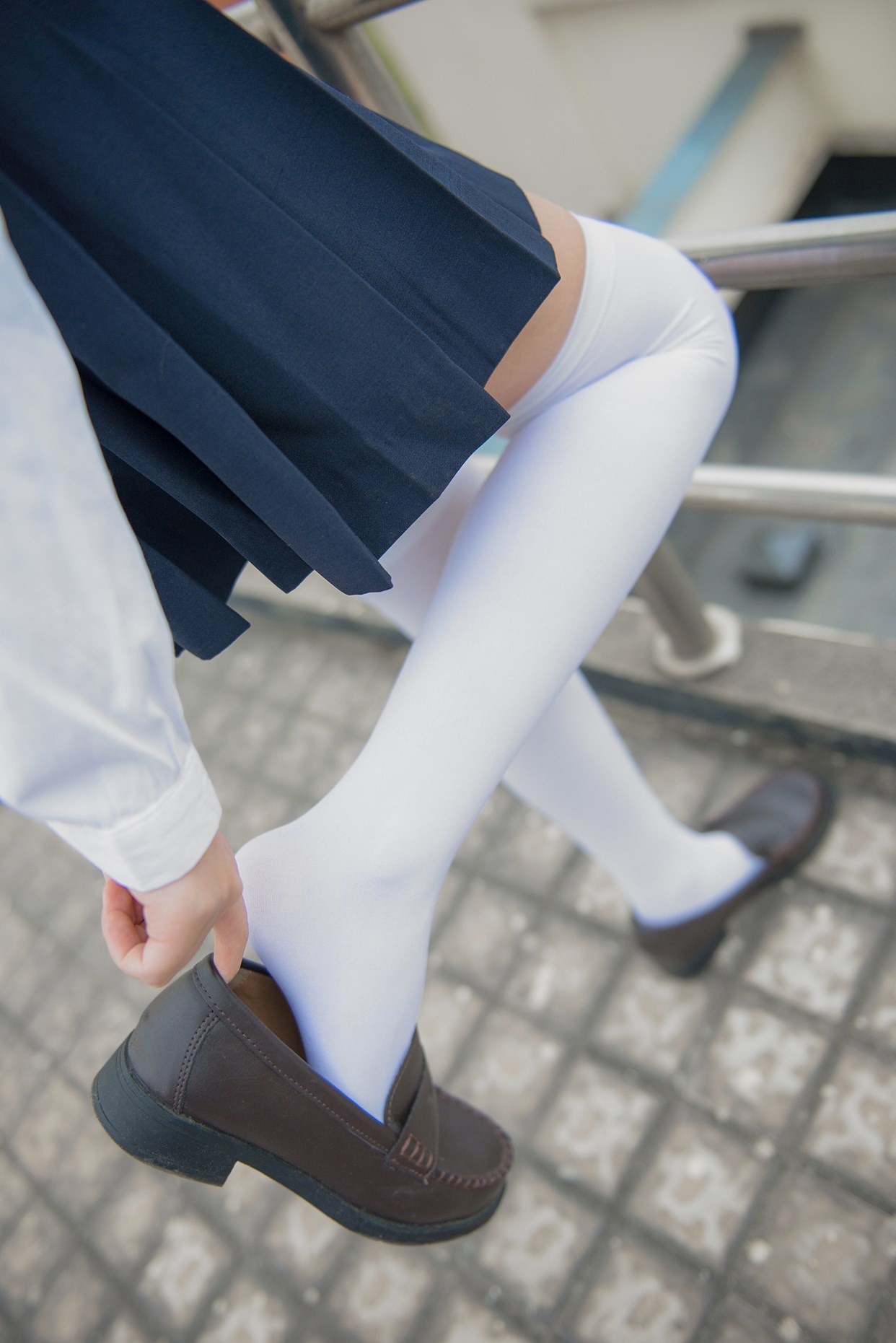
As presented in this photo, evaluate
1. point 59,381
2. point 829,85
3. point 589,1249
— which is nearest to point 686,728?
point 589,1249

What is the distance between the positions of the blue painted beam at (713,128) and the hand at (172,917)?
111 inches

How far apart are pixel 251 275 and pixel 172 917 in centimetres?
43

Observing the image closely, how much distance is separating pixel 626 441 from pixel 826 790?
2.96 feet

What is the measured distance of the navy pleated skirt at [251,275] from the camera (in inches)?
23.6

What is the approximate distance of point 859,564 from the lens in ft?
7.64

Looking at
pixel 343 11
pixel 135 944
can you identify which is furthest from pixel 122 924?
pixel 343 11

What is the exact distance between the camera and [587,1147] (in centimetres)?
134

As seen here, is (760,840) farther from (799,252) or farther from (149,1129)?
(149,1129)

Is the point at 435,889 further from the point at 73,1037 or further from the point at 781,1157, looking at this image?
the point at 73,1037

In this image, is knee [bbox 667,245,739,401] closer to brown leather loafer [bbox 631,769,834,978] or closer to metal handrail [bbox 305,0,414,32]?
metal handrail [bbox 305,0,414,32]

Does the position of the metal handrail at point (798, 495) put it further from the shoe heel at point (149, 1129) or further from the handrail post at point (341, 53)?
the shoe heel at point (149, 1129)

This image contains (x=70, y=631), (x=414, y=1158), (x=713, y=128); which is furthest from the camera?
(x=713, y=128)

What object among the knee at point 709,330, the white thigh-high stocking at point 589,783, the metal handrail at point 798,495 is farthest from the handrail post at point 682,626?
the knee at point 709,330

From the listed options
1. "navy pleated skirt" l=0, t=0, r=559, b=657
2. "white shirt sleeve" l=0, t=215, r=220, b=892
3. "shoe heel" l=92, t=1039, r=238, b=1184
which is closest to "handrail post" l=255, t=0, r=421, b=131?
"navy pleated skirt" l=0, t=0, r=559, b=657
